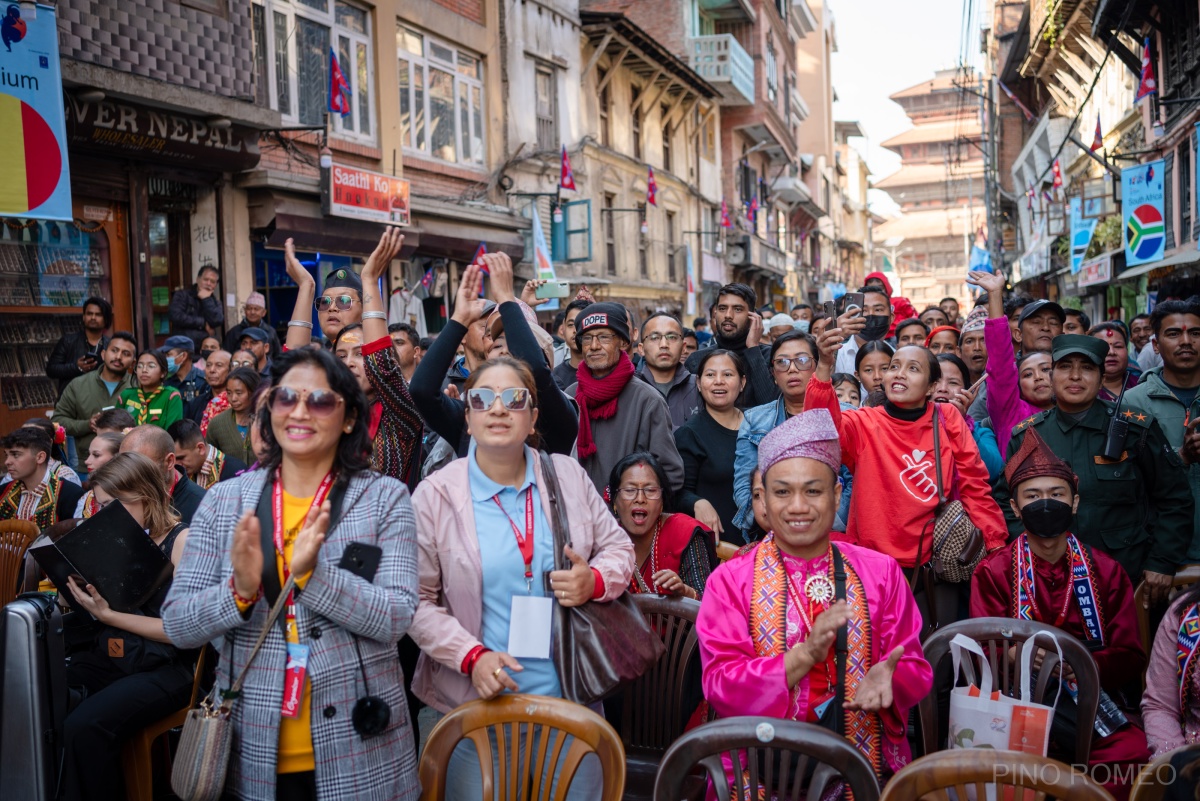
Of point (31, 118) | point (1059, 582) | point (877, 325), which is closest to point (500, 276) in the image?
point (1059, 582)

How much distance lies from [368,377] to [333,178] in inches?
342

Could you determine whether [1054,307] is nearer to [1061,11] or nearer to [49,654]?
[49,654]

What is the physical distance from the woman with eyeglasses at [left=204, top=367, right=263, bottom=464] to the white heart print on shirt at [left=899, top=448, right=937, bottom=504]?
4408mm

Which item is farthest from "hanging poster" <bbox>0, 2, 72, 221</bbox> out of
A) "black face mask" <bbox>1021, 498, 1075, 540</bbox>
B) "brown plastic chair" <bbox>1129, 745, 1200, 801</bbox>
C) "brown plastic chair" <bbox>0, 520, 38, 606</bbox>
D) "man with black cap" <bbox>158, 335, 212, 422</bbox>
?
"brown plastic chair" <bbox>1129, 745, 1200, 801</bbox>

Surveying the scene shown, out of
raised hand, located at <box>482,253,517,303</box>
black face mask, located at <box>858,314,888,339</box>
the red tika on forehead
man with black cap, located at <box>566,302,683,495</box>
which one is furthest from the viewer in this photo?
black face mask, located at <box>858,314,888,339</box>

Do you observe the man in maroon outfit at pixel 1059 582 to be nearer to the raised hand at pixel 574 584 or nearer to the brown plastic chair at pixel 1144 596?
the brown plastic chair at pixel 1144 596

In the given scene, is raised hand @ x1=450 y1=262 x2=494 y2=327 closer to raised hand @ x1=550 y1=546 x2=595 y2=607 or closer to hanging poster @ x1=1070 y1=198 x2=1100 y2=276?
raised hand @ x1=550 y1=546 x2=595 y2=607

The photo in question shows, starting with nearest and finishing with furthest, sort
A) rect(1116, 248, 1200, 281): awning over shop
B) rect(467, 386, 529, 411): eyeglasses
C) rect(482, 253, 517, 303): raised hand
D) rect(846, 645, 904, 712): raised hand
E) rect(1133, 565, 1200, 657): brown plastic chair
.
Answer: rect(846, 645, 904, 712): raised hand, rect(467, 386, 529, 411): eyeglasses, rect(482, 253, 517, 303): raised hand, rect(1133, 565, 1200, 657): brown plastic chair, rect(1116, 248, 1200, 281): awning over shop

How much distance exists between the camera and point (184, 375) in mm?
8102

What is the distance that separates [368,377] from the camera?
3922 mm

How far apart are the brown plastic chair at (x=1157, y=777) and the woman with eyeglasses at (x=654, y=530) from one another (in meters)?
1.99

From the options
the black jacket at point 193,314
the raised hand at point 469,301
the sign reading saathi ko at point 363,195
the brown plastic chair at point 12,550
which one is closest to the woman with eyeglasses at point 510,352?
the raised hand at point 469,301

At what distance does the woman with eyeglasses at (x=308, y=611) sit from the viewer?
8.27 feet

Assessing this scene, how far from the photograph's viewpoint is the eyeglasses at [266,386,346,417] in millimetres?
2719
